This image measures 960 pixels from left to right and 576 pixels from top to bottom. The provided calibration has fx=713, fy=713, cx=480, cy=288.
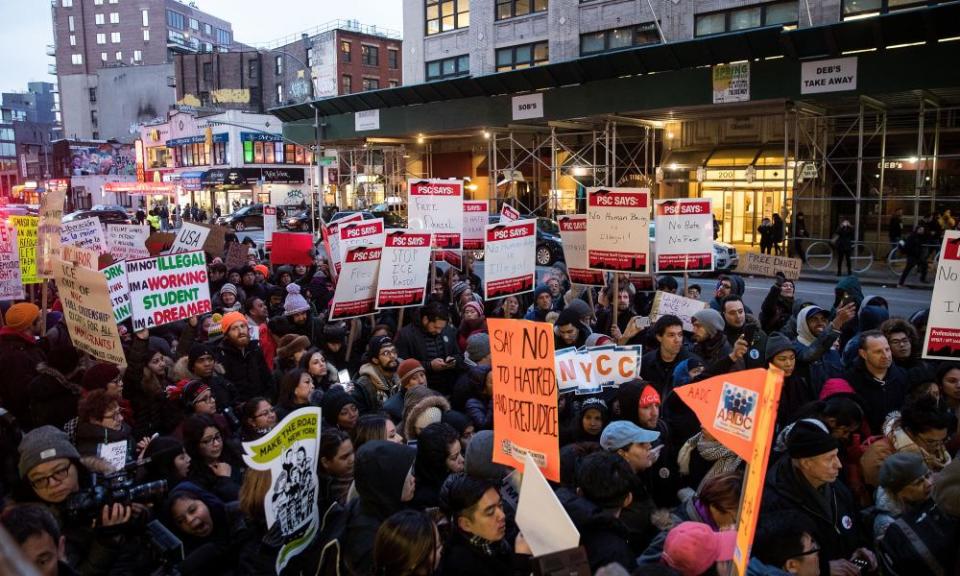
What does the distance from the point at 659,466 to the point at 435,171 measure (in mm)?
35141

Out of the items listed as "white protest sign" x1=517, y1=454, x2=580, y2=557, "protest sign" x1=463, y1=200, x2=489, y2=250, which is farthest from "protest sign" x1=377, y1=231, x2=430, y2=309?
"white protest sign" x1=517, y1=454, x2=580, y2=557

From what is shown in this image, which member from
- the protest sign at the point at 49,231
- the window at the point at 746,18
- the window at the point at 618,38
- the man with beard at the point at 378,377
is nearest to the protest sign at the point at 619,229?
the man with beard at the point at 378,377

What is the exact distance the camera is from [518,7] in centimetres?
3098

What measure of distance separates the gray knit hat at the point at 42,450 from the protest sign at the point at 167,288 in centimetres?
317

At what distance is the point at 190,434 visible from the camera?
4.54 m

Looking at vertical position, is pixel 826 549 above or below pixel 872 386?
below

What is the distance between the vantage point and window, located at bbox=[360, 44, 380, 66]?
6272cm

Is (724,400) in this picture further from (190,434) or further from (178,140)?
(178,140)

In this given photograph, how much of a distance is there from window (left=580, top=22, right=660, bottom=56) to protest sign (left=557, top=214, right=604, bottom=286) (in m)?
19.5

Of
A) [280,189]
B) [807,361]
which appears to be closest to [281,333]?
[807,361]

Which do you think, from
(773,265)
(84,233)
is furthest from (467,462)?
(84,233)

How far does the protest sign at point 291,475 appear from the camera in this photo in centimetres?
343

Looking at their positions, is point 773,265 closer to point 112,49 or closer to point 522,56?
point 522,56

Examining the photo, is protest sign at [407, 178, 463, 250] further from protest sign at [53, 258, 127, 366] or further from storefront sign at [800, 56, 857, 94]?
storefront sign at [800, 56, 857, 94]
